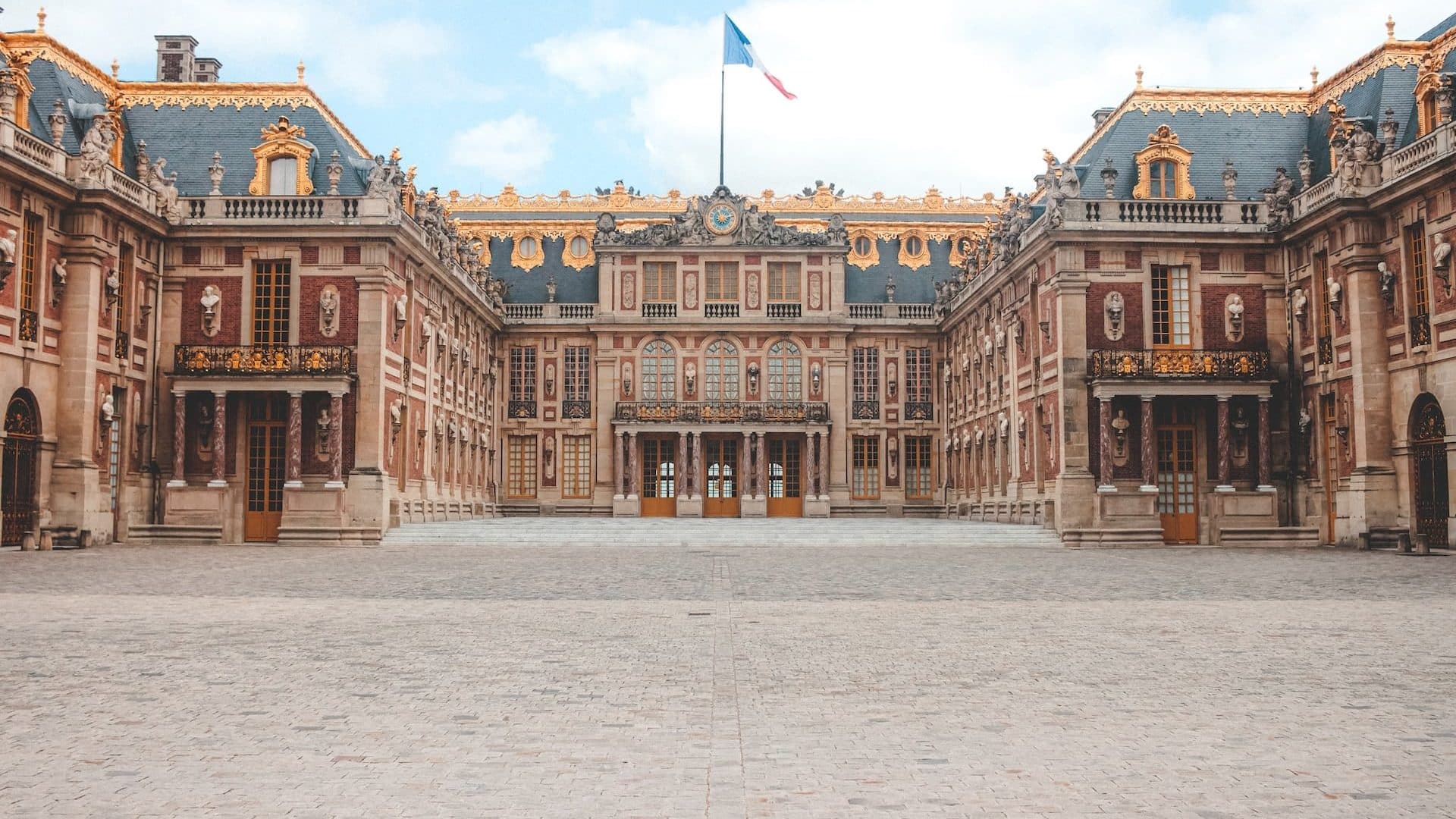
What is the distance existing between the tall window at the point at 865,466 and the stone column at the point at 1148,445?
20.4m

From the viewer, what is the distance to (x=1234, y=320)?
1351 inches

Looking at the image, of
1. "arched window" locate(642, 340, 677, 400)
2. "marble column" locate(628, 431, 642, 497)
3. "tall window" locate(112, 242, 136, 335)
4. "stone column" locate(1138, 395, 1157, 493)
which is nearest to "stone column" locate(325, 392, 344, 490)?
"tall window" locate(112, 242, 136, 335)

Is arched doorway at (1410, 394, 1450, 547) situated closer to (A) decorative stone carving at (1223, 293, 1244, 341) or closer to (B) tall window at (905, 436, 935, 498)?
(A) decorative stone carving at (1223, 293, 1244, 341)

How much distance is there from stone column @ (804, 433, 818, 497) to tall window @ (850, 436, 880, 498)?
1.86 m

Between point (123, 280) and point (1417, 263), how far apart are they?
1214 inches

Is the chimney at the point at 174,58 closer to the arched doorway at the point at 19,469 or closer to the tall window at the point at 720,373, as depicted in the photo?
the arched doorway at the point at 19,469

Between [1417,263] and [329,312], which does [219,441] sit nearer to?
[329,312]

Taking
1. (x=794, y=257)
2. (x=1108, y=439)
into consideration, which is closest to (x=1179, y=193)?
(x=1108, y=439)

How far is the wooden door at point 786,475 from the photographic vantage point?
5203 cm

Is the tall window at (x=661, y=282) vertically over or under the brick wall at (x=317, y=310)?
over

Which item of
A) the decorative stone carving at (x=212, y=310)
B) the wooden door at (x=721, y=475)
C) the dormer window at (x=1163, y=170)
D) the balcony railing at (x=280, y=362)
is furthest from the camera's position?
the wooden door at (x=721, y=475)

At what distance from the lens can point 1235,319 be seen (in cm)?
3431

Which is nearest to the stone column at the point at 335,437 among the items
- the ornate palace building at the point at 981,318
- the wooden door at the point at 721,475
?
the ornate palace building at the point at 981,318

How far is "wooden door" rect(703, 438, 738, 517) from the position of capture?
5178 centimetres
